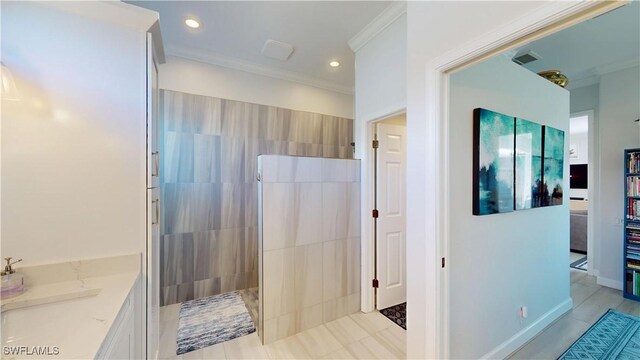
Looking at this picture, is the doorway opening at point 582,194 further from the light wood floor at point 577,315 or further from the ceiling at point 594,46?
the ceiling at point 594,46

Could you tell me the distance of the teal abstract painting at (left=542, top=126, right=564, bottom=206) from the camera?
2236mm

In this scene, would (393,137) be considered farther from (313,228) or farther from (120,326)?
(120,326)

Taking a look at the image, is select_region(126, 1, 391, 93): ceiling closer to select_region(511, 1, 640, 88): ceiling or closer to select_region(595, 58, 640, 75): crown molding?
select_region(511, 1, 640, 88): ceiling

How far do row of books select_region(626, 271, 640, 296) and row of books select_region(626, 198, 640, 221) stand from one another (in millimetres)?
651

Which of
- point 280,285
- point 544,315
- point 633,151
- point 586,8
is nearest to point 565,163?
point 633,151

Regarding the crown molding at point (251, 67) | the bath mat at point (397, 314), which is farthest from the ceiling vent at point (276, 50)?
the bath mat at point (397, 314)

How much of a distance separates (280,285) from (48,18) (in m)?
2.35

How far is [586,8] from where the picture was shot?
35.1 inches

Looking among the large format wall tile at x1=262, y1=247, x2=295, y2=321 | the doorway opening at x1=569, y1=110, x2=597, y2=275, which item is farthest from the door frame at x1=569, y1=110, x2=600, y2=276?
the large format wall tile at x1=262, y1=247, x2=295, y2=321

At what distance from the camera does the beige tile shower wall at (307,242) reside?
7.11 feet

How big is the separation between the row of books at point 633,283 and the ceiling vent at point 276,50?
192 inches

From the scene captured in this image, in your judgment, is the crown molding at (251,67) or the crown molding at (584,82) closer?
the crown molding at (251,67)

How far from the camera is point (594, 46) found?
107 inches

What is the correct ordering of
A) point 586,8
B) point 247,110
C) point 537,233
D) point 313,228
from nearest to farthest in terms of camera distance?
1. point 586,8
2. point 537,233
3. point 313,228
4. point 247,110
